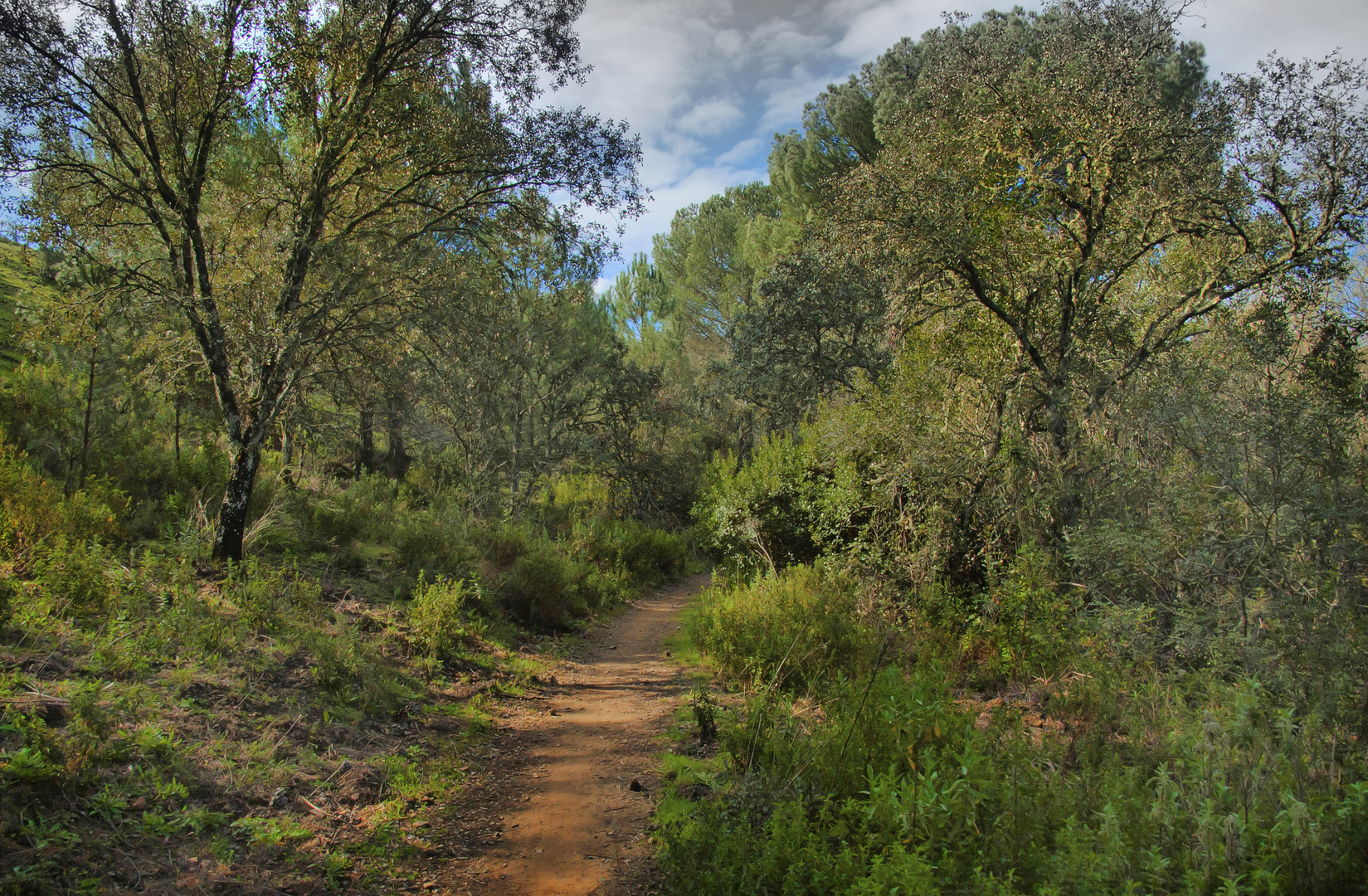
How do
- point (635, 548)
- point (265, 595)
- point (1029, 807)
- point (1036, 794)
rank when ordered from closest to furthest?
point (1029, 807), point (1036, 794), point (265, 595), point (635, 548)

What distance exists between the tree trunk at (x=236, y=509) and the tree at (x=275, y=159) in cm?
2

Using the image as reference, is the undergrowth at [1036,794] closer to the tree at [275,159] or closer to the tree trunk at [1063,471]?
the tree trunk at [1063,471]

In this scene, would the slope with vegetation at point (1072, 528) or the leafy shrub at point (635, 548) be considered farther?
the leafy shrub at point (635, 548)

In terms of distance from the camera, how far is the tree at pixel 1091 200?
23.5ft

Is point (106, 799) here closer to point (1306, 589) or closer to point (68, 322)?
point (68, 322)

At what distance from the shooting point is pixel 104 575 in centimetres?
584

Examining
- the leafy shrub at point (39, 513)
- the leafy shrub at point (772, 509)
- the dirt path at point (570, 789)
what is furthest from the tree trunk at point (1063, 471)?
Result: the leafy shrub at point (39, 513)

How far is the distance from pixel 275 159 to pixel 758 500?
9.34 meters

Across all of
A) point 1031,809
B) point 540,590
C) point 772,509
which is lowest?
point 1031,809

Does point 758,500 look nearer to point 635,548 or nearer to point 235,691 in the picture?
point 635,548

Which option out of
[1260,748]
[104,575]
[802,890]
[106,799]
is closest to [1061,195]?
[1260,748]

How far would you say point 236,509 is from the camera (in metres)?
7.60

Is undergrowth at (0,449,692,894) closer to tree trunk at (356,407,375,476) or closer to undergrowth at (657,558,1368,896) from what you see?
undergrowth at (657,558,1368,896)

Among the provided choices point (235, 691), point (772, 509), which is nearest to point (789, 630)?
point (235, 691)
